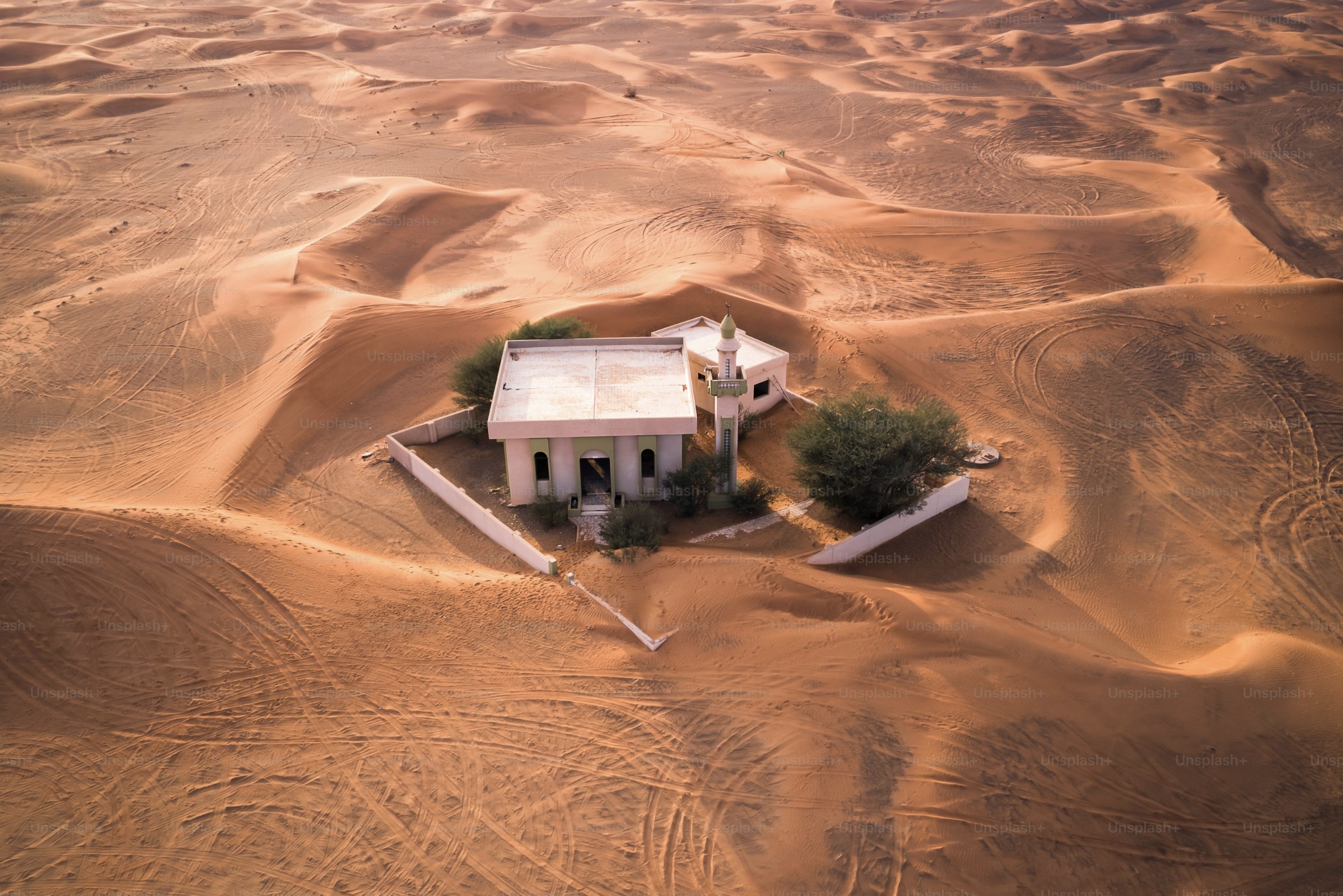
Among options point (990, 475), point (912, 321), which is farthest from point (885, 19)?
point (990, 475)

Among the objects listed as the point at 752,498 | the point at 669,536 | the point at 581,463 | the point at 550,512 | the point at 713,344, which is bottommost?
the point at 669,536

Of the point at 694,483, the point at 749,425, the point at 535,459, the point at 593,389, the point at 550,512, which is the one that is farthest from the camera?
the point at 749,425

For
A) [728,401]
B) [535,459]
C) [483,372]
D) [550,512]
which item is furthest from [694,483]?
[483,372]

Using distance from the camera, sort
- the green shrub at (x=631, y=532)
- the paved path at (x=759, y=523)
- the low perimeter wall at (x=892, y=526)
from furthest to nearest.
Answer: the paved path at (x=759, y=523) < the low perimeter wall at (x=892, y=526) < the green shrub at (x=631, y=532)

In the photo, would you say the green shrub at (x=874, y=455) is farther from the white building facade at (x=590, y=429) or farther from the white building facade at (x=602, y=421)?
the white building facade at (x=590, y=429)

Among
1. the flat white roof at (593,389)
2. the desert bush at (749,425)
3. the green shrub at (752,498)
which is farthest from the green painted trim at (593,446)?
the desert bush at (749,425)

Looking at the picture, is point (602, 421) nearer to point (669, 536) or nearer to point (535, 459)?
point (535, 459)

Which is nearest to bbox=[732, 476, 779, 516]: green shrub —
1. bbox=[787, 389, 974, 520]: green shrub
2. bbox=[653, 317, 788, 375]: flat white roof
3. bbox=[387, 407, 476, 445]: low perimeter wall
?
bbox=[787, 389, 974, 520]: green shrub
